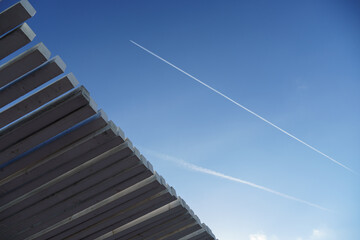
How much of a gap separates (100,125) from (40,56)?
2.28 feet

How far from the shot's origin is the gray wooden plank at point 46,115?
2365mm

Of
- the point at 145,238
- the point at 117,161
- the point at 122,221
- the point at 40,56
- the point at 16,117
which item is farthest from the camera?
the point at 145,238

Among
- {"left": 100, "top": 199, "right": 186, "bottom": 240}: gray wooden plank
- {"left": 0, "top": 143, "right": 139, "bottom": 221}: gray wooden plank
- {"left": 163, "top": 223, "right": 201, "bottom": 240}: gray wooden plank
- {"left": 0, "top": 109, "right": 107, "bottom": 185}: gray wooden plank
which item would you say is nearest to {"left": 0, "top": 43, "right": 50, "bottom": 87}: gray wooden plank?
{"left": 0, "top": 109, "right": 107, "bottom": 185}: gray wooden plank

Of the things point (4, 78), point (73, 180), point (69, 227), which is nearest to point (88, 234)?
point (69, 227)

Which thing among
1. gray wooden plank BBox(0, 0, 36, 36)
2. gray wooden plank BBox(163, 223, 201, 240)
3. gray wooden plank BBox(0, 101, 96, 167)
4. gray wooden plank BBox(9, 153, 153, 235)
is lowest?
gray wooden plank BBox(163, 223, 201, 240)

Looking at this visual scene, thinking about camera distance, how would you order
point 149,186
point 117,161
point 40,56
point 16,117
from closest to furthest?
point 40,56 → point 16,117 → point 117,161 → point 149,186

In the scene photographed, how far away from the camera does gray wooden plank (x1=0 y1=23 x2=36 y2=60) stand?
6.82 feet

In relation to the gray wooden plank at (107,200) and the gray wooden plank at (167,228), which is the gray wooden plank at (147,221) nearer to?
the gray wooden plank at (167,228)

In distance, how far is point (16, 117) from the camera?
94.1 inches

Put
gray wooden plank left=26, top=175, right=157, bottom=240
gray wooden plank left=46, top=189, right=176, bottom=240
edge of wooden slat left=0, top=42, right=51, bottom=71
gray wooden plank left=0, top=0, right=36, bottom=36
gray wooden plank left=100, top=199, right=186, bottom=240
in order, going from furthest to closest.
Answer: gray wooden plank left=100, top=199, right=186, bottom=240 < gray wooden plank left=46, top=189, right=176, bottom=240 < gray wooden plank left=26, top=175, right=157, bottom=240 < edge of wooden slat left=0, top=42, right=51, bottom=71 < gray wooden plank left=0, top=0, right=36, bottom=36

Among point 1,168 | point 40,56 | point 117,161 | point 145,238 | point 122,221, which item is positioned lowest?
point 145,238

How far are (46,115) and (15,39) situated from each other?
0.60 metres

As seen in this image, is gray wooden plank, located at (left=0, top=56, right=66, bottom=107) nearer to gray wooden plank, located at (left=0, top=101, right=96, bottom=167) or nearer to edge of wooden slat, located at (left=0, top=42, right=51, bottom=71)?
edge of wooden slat, located at (left=0, top=42, right=51, bottom=71)

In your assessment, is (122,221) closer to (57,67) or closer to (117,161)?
(117,161)
